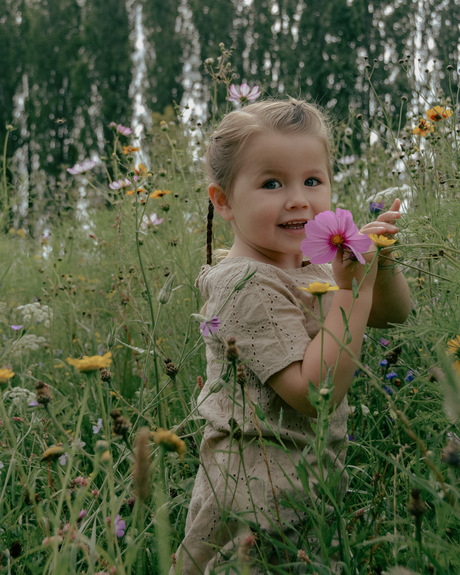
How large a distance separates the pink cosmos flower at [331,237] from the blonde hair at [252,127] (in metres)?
0.29

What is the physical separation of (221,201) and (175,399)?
0.43 meters

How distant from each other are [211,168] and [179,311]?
28.4 inches

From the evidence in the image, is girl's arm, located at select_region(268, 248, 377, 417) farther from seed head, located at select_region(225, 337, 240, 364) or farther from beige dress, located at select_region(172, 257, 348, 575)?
seed head, located at select_region(225, 337, 240, 364)

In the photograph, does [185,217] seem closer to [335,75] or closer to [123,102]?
[335,75]

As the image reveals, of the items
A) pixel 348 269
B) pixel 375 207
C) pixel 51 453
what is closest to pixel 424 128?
pixel 375 207

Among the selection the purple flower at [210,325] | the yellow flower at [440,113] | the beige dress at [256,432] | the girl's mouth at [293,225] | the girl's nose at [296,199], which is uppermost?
the yellow flower at [440,113]

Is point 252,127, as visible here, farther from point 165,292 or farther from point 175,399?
point 175,399

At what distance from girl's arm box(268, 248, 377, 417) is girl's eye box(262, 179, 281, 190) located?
0.22m

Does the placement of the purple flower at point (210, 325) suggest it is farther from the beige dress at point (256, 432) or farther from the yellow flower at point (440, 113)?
the yellow flower at point (440, 113)

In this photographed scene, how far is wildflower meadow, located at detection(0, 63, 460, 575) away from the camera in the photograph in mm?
662

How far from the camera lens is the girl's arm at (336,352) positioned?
2.96 feet

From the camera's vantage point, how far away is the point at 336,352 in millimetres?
901

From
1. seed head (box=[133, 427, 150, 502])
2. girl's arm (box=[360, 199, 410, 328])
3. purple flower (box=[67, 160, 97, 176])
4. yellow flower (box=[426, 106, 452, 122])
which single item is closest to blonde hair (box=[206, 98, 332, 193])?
girl's arm (box=[360, 199, 410, 328])

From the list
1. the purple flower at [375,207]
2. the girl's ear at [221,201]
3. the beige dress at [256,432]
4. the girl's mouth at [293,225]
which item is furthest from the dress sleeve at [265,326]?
the purple flower at [375,207]
